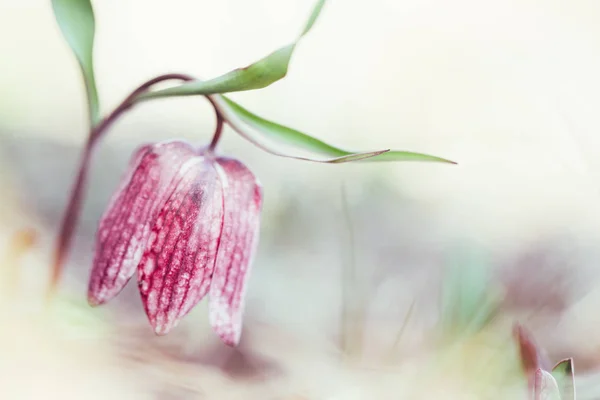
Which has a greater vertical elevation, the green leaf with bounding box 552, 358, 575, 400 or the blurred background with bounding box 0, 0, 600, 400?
the blurred background with bounding box 0, 0, 600, 400

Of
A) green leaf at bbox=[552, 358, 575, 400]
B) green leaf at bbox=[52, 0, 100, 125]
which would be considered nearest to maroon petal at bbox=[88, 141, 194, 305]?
green leaf at bbox=[52, 0, 100, 125]

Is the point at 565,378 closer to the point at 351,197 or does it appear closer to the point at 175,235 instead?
the point at 351,197

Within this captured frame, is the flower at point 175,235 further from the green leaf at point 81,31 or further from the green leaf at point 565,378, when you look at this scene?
the green leaf at point 565,378

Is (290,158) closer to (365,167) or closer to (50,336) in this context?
(365,167)

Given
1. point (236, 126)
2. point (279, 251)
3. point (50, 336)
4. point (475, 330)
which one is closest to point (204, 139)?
point (236, 126)

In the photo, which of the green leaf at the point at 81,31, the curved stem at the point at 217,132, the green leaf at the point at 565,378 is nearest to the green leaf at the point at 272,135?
the curved stem at the point at 217,132

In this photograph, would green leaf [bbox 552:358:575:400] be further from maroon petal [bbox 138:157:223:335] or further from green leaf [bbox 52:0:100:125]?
green leaf [bbox 52:0:100:125]
